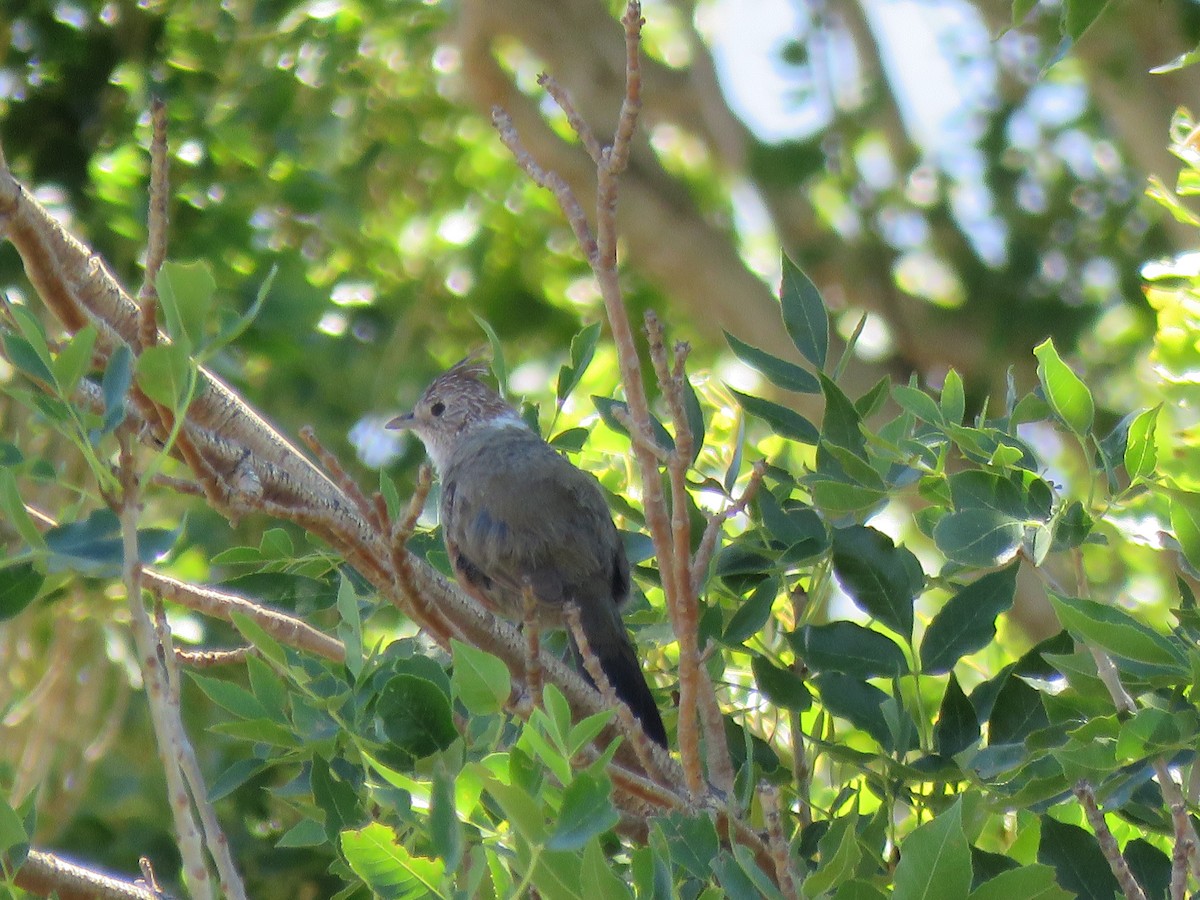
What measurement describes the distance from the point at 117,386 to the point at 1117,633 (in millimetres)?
1318

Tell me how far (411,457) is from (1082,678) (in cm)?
450

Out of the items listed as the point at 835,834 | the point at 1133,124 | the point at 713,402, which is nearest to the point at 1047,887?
the point at 835,834

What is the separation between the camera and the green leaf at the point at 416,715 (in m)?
1.84

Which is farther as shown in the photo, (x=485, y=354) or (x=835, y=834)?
(x=485, y=354)

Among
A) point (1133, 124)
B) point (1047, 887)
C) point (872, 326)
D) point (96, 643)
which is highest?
point (1047, 887)

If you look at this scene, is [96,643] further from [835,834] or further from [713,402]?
[835,834]

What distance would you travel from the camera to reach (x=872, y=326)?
8328mm

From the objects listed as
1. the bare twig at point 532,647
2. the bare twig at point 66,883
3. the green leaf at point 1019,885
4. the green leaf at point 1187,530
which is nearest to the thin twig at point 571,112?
the bare twig at point 532,647

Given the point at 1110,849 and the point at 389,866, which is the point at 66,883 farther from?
the point at 1110,849

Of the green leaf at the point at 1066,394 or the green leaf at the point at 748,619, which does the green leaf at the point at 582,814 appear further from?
the green leaf at the point at 1066,394

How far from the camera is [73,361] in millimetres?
1788

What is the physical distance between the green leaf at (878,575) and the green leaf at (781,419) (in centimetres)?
20

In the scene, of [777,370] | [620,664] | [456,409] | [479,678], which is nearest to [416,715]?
[479,678]

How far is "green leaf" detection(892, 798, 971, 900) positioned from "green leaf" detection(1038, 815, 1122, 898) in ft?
1.71
